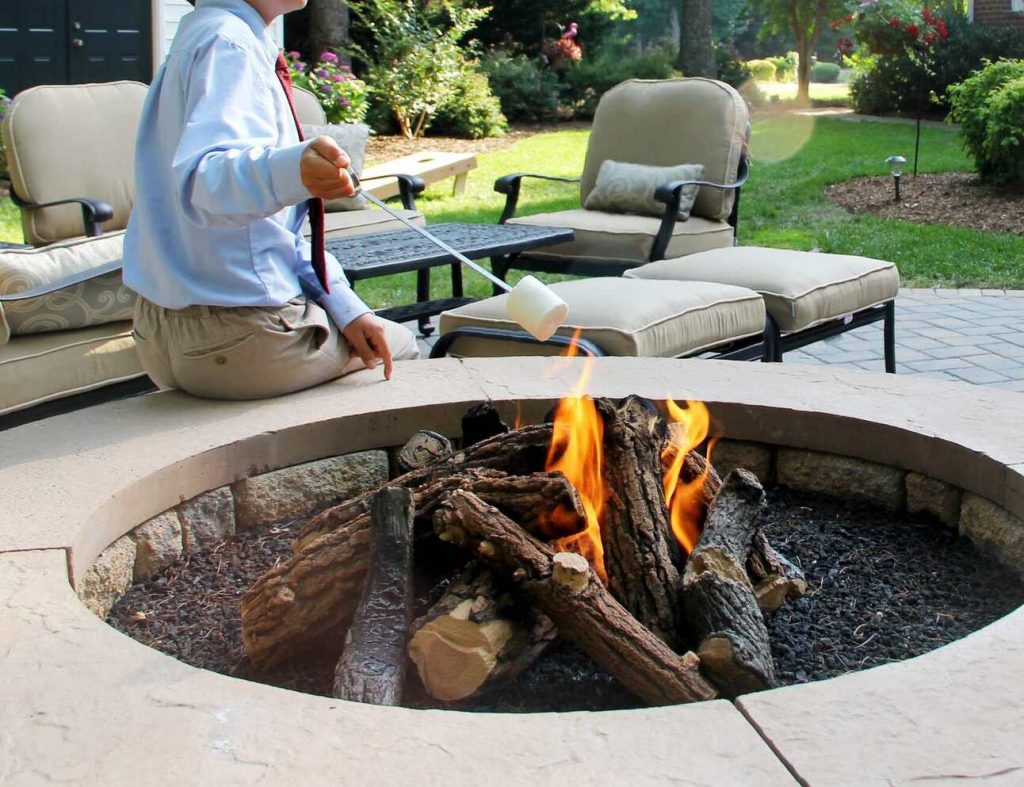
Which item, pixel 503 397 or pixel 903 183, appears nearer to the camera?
pixel 503 397

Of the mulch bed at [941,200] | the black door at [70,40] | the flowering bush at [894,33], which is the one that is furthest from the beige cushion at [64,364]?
→ the flowering bush at [894,33]

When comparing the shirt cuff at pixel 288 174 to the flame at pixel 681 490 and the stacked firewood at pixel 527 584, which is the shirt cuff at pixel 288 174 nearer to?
the stacked firewood at pixel 527 584

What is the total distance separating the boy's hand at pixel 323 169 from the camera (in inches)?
86.2

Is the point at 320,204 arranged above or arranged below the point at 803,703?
above

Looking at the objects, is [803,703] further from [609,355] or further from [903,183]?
[903,183]

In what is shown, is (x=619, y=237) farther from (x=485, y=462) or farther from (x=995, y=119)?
(x=995, y=119)

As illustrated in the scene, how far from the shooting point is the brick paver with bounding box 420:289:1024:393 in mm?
5312

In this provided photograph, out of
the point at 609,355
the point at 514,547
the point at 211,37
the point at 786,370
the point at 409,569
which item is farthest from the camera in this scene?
the point at 609,355

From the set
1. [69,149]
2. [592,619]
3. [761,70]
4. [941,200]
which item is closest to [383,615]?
[592,619]

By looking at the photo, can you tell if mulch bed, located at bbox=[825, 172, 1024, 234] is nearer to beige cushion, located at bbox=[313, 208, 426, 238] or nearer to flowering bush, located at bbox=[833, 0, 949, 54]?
flowering bush, located at bbox=[833, 0, 949, 54]

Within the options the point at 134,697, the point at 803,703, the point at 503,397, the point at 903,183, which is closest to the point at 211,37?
the point at 503,397

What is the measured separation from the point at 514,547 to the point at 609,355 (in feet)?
5.73

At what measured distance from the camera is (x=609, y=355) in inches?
144

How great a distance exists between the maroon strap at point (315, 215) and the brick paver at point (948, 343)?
9.83ft
